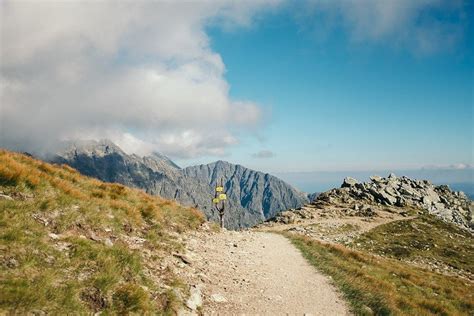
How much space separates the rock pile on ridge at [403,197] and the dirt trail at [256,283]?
54583 mm

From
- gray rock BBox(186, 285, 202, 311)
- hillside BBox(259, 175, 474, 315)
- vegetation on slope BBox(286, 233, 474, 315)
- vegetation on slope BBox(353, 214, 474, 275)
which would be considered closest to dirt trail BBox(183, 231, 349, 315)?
gray rock BBox(186, 285, 202, 311)

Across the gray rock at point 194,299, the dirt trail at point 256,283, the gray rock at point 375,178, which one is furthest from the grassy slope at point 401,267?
the gray rock at point 375,178

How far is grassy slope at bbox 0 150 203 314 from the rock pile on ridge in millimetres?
60669

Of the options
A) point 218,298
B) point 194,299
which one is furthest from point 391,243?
point 194,299

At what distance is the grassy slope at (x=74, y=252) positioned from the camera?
7984 mm

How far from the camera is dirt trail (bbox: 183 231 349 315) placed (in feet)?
37.5

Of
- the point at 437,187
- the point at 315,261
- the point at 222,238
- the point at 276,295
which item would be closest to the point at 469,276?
the point at 315,261

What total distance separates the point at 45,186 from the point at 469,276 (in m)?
42.2

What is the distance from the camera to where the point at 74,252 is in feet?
34.0

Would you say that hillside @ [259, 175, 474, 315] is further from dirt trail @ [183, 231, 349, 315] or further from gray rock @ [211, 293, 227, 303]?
gray rock @ [211, 293, 227, 303]

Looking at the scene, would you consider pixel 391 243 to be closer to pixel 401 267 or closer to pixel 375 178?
pixel 401 267

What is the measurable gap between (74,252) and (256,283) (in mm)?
7441

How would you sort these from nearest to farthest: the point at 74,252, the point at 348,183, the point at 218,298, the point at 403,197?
the point at 74,252, the point at 218,298, the point at 403,197, the point at 348,183

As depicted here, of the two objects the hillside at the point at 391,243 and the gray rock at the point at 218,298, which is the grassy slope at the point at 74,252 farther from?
the hillside at the point at 391,243
